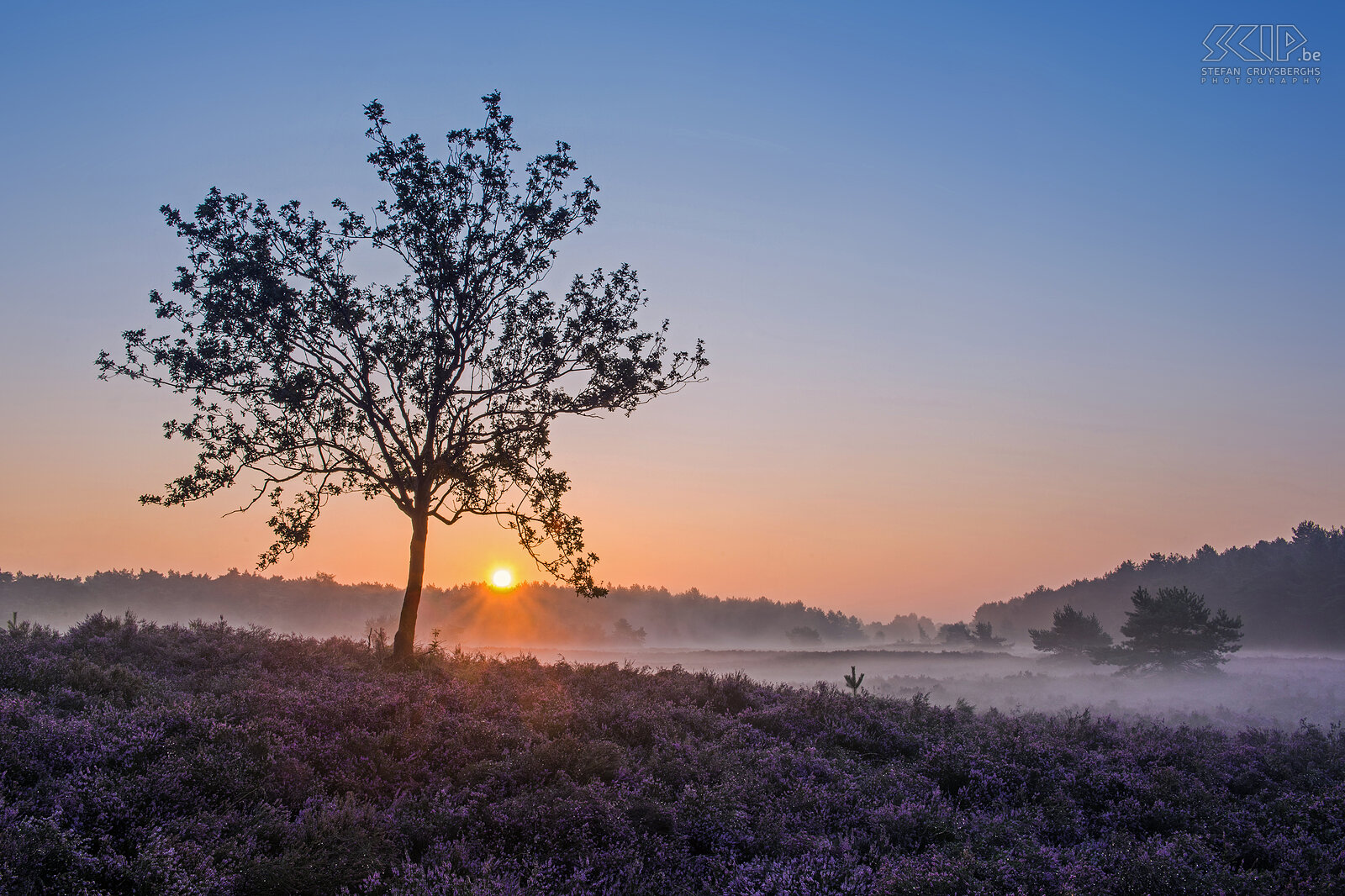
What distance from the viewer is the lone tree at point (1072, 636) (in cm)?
5481

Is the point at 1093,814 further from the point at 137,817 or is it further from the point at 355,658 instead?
the point at 355,658

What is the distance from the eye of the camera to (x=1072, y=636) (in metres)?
55.6


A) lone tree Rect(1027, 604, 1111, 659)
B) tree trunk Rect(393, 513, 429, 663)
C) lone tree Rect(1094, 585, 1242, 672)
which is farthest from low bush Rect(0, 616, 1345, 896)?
lone tree Rect(1027, 604, 1111, 659)

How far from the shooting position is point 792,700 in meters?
15.1

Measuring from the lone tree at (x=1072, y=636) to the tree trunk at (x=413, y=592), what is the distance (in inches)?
2085

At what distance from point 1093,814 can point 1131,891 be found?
3.11 metres

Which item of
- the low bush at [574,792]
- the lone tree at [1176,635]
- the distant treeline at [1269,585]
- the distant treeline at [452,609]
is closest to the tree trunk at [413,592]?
the low bush at [574,792]

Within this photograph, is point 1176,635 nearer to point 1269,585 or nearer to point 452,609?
point 1269,585

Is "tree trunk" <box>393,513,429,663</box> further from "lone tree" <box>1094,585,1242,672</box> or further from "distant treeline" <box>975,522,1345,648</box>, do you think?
"distant treeline" <box>975,522,1345,648</box>

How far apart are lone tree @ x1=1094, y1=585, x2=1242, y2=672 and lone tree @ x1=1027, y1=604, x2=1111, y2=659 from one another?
8559 millimetres

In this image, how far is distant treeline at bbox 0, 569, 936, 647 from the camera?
7738cm

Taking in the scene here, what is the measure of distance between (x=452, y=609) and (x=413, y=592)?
299 feet

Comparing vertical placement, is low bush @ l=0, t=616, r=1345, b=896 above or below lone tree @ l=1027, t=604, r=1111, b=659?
above

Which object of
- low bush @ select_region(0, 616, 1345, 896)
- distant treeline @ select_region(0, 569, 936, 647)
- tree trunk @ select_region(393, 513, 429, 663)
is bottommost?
distant treeline @ select_region(0, 569, 936, 647)
